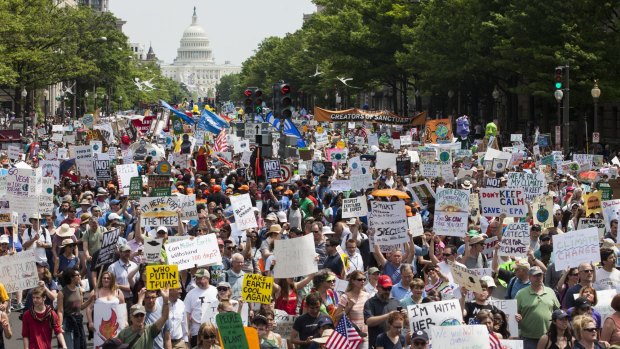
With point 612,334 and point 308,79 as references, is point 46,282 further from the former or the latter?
point 308,79

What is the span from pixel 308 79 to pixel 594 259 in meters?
107

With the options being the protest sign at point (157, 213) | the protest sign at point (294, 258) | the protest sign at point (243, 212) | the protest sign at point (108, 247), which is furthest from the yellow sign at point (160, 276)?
the protest sign at point (157, 213)

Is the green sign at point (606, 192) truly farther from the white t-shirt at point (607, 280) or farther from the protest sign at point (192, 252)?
the protest sign at point (192, 252)

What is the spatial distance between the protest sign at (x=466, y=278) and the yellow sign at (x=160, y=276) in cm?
260

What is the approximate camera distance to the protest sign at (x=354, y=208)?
20.4 meters

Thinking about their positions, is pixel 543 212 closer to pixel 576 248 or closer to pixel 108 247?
pixel 576 248

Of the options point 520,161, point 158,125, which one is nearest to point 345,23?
point 158,125

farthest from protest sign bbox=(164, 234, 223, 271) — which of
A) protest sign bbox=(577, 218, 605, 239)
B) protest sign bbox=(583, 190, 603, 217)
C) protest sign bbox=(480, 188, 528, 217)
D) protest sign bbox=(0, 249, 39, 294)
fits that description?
protest sign bbox=(583, 190, 603, 217)

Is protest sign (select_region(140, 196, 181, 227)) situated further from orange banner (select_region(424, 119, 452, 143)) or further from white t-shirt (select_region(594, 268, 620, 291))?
orange banner (select_region(424, 119, 452, 143))

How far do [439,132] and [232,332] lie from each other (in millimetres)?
31135

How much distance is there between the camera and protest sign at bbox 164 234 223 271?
15500 millimetres

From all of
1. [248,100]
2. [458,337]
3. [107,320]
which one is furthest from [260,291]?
[248,100]

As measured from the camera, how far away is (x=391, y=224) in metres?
17.1

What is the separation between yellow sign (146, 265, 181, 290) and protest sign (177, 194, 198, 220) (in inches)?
290
